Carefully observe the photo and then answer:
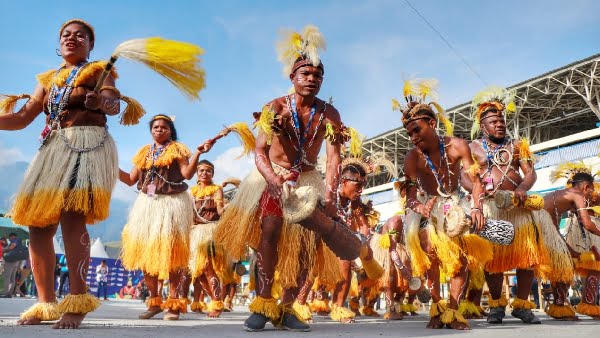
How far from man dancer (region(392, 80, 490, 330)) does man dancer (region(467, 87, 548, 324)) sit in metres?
0.74

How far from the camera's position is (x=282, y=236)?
3570 millimetres

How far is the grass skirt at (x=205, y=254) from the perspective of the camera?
20.7 feet

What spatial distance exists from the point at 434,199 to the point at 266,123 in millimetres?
1562

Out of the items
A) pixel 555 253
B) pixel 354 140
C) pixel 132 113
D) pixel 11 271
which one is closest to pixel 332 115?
pixel 354 140

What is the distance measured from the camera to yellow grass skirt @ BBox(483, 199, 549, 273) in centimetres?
457

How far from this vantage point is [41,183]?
3191 millimetres

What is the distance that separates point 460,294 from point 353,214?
2711mm

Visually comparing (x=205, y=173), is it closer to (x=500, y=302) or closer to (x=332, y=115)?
(x=332, y=115)

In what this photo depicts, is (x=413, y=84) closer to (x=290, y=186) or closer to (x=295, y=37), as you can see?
(x=295, y=37)

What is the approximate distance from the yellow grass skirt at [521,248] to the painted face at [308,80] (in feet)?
7.43

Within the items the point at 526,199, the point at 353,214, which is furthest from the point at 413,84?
the point at 353,214

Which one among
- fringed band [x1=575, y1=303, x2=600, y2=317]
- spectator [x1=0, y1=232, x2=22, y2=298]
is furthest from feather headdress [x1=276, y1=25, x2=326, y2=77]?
spectator [x1=0, y1=232, x2=22, y2=298]

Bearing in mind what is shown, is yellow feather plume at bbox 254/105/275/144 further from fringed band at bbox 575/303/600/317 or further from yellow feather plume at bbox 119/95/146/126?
fringed band at bbox 575/303/600/317

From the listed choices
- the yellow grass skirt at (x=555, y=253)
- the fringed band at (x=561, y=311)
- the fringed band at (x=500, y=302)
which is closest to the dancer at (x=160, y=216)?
the fringed band at (x=500, y=302)
